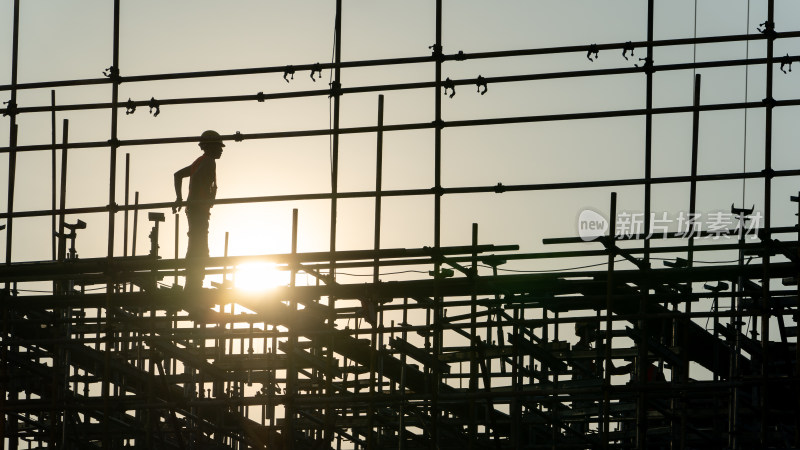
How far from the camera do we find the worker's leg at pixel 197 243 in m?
16.7

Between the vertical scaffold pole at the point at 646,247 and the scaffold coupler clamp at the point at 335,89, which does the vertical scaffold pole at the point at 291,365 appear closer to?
the scaffold coupler clamp at the point at 335,89

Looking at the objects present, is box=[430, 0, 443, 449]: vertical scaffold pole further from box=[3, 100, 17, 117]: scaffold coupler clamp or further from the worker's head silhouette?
box=[3, 100, 17, 117]: scaffold coupler clamp

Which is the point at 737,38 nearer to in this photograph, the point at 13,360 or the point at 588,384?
the point at 588,384

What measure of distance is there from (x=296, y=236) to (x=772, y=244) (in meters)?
4.70

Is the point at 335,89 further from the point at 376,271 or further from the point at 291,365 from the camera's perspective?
the point at 291,365

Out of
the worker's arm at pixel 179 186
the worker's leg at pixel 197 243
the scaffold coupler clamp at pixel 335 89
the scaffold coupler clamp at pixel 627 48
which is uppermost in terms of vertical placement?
the scaffold coupler clamp at pixel 627 48

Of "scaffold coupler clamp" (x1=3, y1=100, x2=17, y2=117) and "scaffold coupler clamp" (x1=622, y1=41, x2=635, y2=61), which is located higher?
"scaffold coupler clamp" (x1=622, y1=41, x2=635, y2=61)

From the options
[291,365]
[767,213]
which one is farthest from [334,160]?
[767,213]

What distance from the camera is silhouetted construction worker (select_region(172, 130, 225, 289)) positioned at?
16719 millimetres

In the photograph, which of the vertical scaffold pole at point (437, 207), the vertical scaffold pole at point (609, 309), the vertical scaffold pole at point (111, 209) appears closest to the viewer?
the vertical scaffold pole at point (609, 309)

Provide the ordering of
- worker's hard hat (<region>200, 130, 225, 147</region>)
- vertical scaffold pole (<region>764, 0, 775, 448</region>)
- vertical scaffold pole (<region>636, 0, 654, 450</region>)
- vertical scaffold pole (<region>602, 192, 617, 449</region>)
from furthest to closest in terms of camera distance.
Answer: worker's hard hat (<region>200, 130, 225, 147</region>)
vertical scaffold pole (<region>636, 0, 654, 450</region>)
vertical scaffold pole (<region>602, 192, 617, 449</region>)
vertical scaffold pole (<region>764, 0, 775, 448</region>)

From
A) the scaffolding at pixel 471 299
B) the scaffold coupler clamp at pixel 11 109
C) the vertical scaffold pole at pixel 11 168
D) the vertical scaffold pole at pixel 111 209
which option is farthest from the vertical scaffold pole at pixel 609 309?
the scaffold coupler clamp at pixel 11 109

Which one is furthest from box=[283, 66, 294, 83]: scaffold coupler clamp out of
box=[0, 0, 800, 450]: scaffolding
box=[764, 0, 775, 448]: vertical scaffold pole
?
box=[764, 0, 775, 448]: vertical scaffold pole

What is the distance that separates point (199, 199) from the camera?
16.9m
